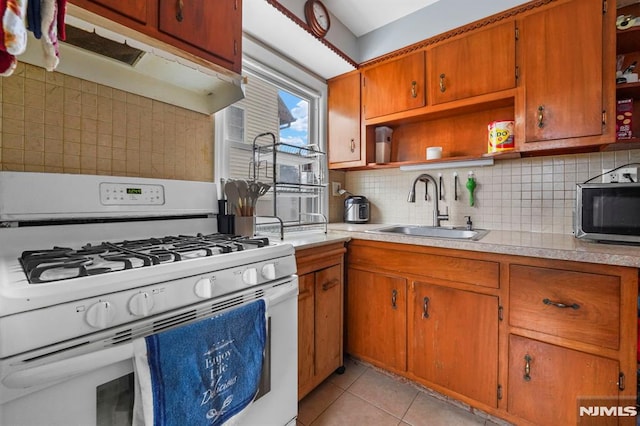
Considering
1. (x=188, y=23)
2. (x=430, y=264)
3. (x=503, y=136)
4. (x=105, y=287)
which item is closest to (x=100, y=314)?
(x=105, y=287)

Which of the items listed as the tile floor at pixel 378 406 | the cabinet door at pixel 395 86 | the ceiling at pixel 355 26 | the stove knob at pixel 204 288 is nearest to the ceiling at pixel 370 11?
the ceiling at pixel 355 26

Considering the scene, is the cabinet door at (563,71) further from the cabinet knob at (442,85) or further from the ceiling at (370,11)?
the ceiling at (370,11)

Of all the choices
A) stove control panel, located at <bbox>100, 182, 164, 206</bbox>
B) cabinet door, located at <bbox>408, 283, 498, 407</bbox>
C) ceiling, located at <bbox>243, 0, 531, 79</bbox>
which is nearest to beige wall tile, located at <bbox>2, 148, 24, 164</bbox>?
stove control panel, located at <bbox>100, 182, 164, 206</bbox>

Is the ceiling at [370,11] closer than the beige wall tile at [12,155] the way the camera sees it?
No

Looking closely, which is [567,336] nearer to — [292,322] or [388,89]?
[292,322]

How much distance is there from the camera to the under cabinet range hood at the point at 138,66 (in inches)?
37.5

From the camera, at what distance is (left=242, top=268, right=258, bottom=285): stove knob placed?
89 centimetres

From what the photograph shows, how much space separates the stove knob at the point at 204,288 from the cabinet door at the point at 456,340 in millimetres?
1170

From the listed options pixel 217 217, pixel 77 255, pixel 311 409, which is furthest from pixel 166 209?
pixel 311 409

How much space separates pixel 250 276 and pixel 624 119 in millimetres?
1991

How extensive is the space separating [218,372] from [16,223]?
0.81 m

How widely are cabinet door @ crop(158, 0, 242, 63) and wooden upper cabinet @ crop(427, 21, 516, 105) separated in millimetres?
1281

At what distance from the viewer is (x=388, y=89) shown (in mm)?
2098

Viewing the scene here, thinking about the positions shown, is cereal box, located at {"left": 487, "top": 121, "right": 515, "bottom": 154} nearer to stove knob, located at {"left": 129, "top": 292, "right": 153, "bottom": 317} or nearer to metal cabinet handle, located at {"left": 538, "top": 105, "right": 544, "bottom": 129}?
metal cabinet handle, located at {"left": 538, "top": 105, "right": 544, "bottom": 129}
